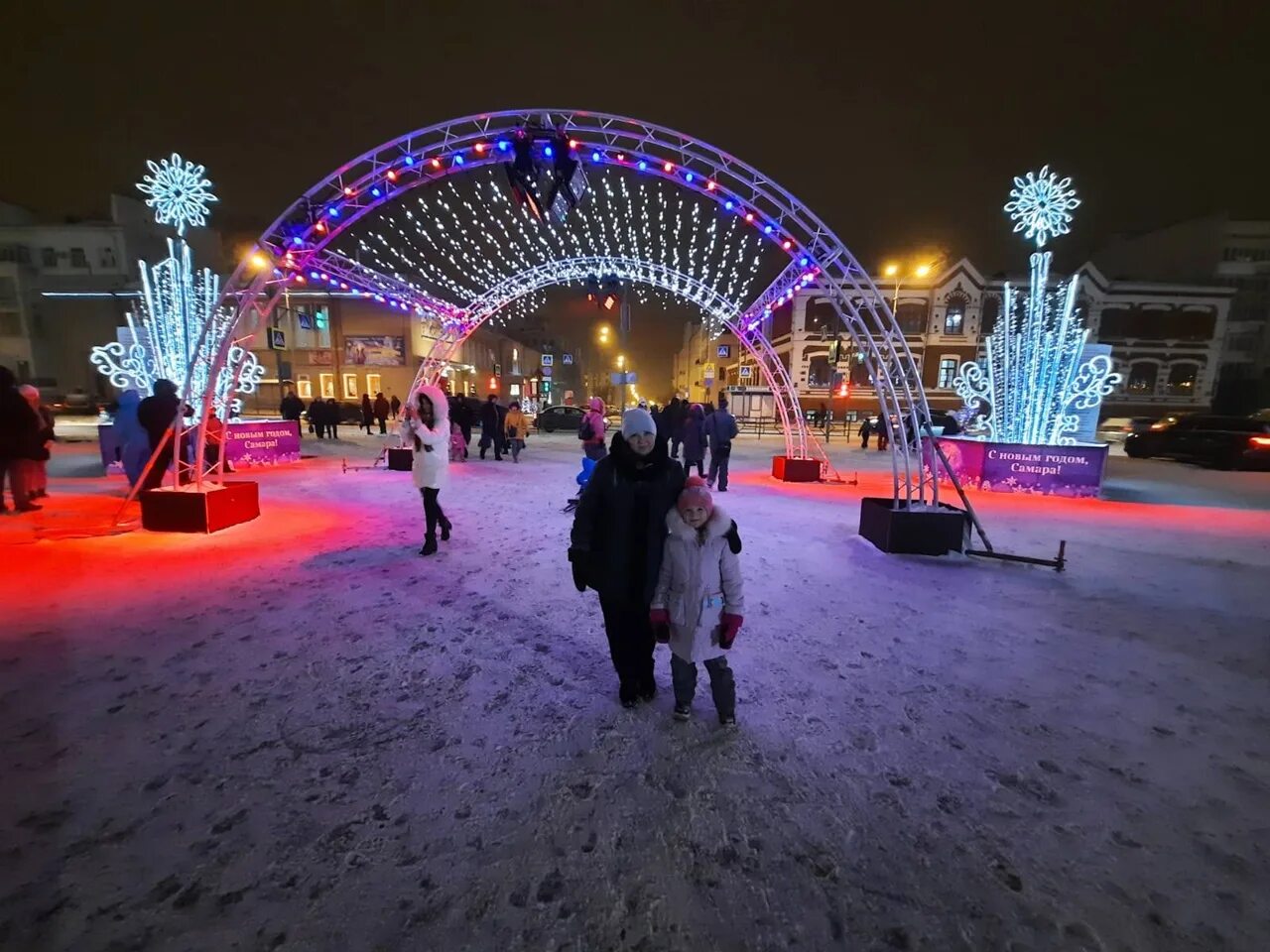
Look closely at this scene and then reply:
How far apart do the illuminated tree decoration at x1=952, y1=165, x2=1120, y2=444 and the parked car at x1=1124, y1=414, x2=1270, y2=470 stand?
6.79 meters

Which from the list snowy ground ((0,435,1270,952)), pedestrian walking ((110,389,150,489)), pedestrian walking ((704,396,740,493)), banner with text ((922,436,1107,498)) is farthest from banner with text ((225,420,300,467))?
banner with text ((922,436,1107,498))

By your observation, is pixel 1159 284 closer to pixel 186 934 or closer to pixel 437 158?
pixel 437 158

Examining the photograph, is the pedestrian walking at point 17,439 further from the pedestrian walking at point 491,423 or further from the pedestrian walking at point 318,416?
the pedestrian walking at point 318,416

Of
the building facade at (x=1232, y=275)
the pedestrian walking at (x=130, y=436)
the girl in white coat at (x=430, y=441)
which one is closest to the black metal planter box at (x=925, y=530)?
the girl in white coat at (x=430, y=441)

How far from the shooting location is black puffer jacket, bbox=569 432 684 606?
301 centimetres

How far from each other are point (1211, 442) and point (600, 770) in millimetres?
23436

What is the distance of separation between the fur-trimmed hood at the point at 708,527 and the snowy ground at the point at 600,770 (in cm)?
118

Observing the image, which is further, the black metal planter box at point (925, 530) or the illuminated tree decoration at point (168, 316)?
the illuminated tree decoration at point (168, 316)

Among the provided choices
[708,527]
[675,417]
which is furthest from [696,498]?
[675,417]

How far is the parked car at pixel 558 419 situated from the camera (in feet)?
90.6

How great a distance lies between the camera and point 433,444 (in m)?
6.06

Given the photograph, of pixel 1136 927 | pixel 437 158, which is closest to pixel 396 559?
pixel 437 158

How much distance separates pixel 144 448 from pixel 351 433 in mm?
15777

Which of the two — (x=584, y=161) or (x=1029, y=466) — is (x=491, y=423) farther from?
(x=1029, y=466)
